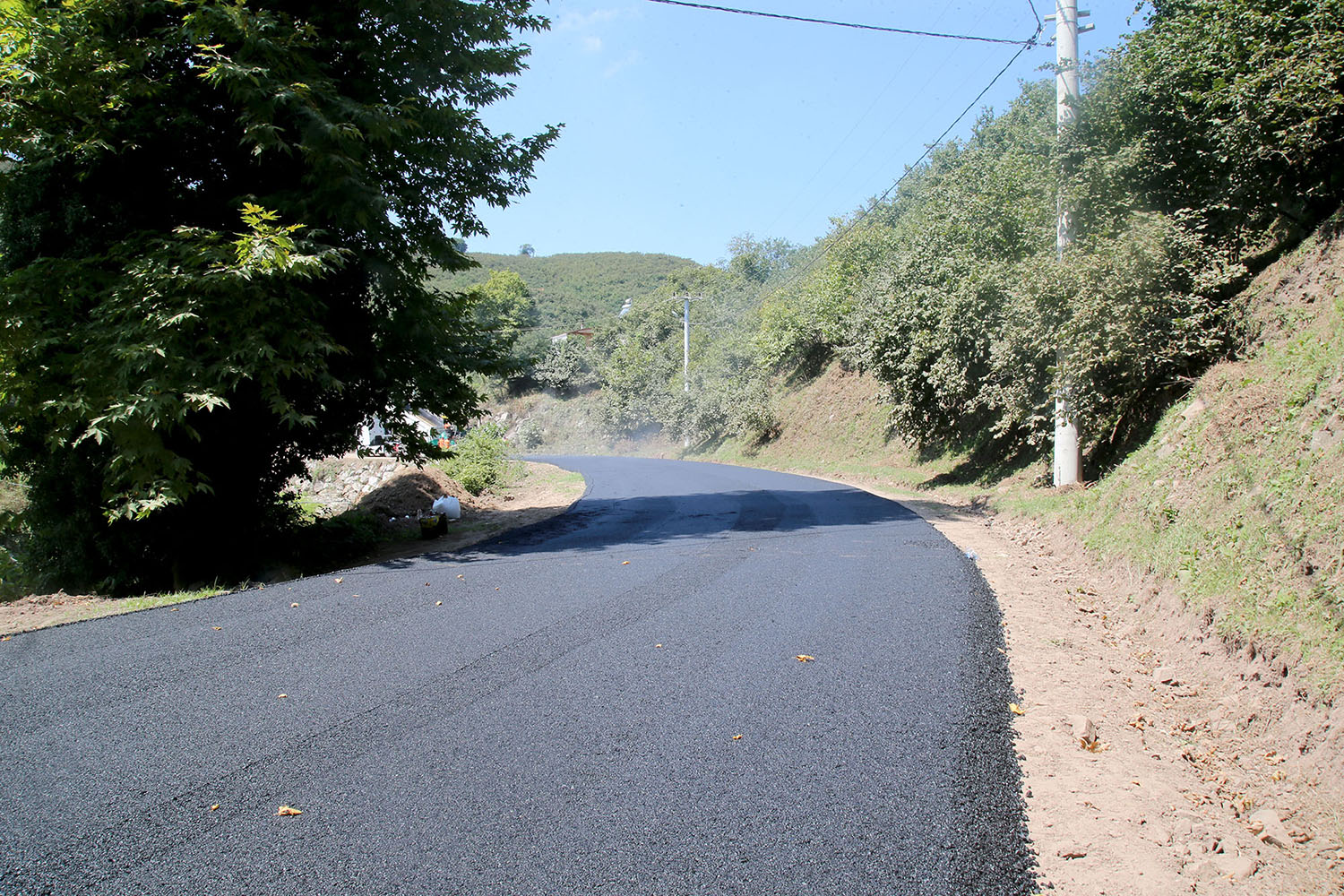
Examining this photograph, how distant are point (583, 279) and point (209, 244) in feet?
373

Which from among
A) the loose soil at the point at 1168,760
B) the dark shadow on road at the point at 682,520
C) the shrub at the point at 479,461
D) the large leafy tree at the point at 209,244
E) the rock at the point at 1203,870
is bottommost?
the rock at the point at 1203,870

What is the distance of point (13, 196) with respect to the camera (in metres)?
9.11

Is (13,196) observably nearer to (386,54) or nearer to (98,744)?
(386,54)

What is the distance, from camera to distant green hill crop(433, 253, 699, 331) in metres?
105

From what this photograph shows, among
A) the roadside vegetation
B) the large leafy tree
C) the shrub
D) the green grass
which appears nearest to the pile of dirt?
the shrub

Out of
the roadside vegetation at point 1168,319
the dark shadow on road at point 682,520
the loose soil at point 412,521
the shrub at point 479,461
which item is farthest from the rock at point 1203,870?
the shrub at point 479,461

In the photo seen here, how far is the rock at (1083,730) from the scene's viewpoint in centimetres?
411

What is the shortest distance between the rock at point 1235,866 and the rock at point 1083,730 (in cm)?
96

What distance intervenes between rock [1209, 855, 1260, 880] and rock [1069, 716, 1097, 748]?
96 cm

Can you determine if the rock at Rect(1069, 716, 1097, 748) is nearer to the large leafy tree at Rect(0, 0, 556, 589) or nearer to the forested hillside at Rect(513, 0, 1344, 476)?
the forested hillside at Rect(513, 0, 1344, 476)

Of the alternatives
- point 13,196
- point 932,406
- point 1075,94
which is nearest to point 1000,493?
point 932,406

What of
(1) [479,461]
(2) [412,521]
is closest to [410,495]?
(2) [412,521]

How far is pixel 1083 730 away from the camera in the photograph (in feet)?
13.8

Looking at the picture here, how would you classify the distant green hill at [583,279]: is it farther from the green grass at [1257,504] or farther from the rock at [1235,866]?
the rock at [1235,866]
